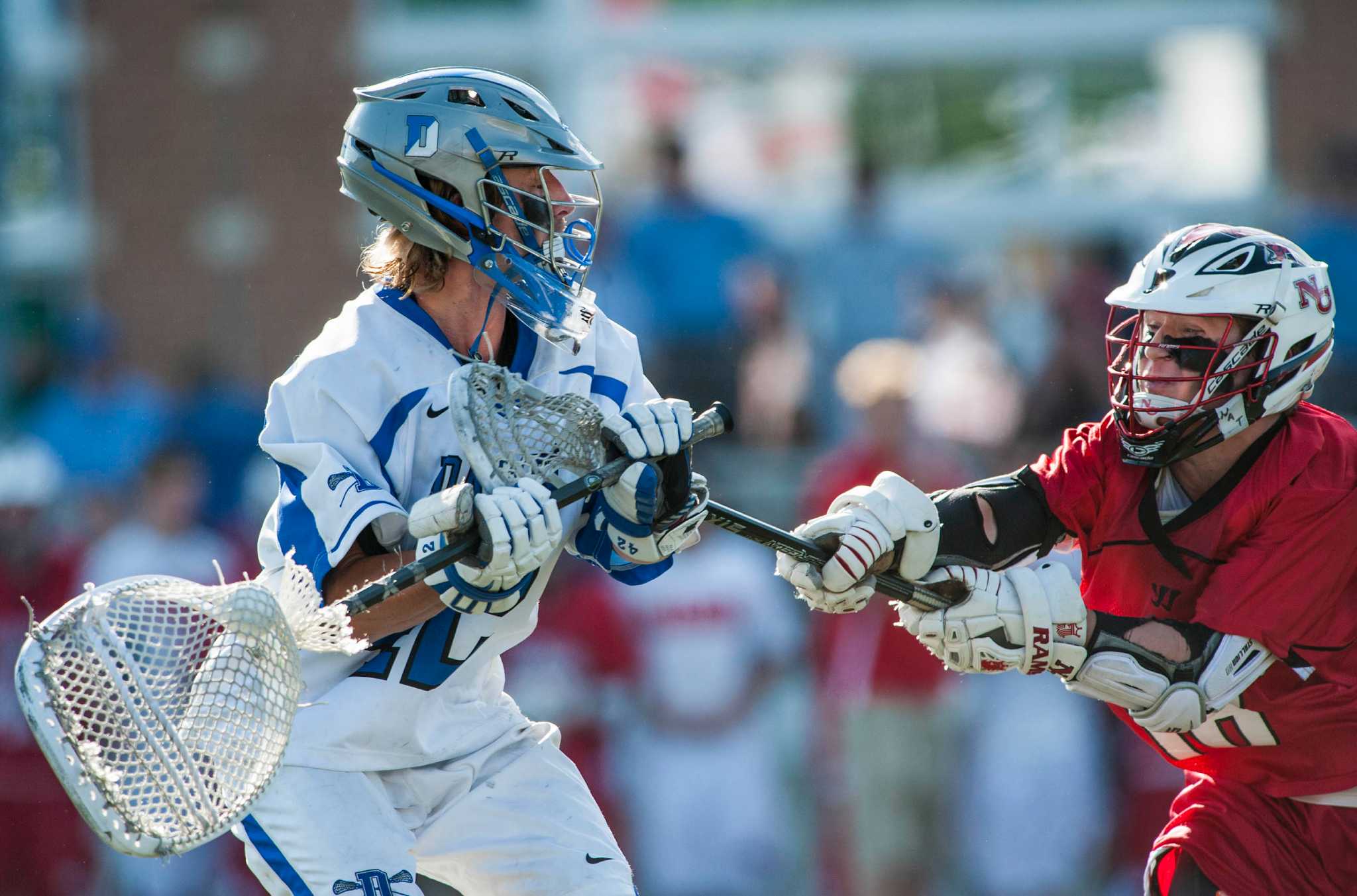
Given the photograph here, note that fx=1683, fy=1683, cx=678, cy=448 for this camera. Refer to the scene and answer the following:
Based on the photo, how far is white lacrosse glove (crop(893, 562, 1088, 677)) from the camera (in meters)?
3.83

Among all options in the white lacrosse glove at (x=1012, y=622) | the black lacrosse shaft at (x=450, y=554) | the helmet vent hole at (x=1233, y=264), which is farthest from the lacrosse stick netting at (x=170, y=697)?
the helmet vent hole at (x=1233, y=264)

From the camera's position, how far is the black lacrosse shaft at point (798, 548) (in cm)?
393

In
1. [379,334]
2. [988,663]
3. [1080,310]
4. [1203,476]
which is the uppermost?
[379,334]

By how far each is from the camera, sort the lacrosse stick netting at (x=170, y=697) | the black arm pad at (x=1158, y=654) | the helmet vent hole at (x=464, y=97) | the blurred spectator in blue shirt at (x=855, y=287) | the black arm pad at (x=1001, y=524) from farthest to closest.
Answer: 1. the blurred spectator in blue shirt at (x=855, y=287)
2. the black arm pad at (x=1001, y=524)
3. the helmet vent hole at (x=464, y=97)
4. the black arm pad at (x=1158, y=654)
5. the lacrosse stick netting at (x=170, y=697)

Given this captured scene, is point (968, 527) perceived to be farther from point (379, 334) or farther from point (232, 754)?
point (232, 754)

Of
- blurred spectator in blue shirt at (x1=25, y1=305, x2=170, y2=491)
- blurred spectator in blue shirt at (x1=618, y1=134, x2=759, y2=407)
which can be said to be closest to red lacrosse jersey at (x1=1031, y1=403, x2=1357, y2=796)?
blurred spectator in blue shirt at (x1=618, y1=134, x2=759, y2=407)

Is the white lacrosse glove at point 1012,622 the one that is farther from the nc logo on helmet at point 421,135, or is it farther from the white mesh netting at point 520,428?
the nc logo on helmet at point 421,135

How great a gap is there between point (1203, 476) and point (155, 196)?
1135 cm

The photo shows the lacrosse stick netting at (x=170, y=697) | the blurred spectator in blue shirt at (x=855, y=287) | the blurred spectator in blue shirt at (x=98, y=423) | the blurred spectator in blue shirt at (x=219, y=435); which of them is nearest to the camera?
the lacrosse stick netting at (x=170, y=697)

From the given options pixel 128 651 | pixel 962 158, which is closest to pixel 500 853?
pixel 128 651

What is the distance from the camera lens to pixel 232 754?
335 cm

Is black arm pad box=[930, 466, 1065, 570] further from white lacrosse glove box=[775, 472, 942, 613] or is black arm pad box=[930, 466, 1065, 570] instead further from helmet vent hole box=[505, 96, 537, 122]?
helmet vent hole box=[505, 96, 537, 122]

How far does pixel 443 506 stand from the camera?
340 cm

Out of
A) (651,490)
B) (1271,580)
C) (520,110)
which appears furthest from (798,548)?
(520,110)
